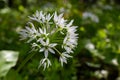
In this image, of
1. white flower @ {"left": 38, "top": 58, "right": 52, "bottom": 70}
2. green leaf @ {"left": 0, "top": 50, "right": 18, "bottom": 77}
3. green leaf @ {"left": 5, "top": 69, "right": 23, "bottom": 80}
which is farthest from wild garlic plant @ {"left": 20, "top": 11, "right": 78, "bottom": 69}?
green leaf @ {"left": 0, "top": 50, "right": 18, "bottom": 77}

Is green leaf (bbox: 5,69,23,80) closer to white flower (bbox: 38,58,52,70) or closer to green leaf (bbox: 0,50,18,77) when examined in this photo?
green leaf (bbox: 0,50,18,77)

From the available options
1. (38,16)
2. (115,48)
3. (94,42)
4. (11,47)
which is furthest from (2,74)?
(94,42)

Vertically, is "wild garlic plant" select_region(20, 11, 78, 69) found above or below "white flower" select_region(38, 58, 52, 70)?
above

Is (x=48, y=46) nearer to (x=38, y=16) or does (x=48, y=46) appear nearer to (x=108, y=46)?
(x=38, y=16)

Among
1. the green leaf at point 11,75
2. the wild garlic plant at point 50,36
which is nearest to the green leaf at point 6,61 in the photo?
the green leaf at point 11,75

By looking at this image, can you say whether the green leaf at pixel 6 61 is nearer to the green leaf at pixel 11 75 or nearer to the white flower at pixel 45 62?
the green leaf at pixel 11 75

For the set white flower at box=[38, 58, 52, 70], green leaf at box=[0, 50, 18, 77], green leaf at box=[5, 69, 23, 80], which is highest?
green leaf at box=[0, 50, 18, 77]

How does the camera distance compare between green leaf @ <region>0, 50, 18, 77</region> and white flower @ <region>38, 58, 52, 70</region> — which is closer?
white flower @ <region>38, 58, 52, 70</region>

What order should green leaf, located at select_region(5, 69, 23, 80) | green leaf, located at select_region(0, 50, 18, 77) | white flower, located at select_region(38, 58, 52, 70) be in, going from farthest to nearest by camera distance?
green leaf, located at select_region(0, 50, 18, 77) < green leaf, located at select_region(5, 69, 23, 80) < white flower, located at select_region(38, 58, 52, 70)
